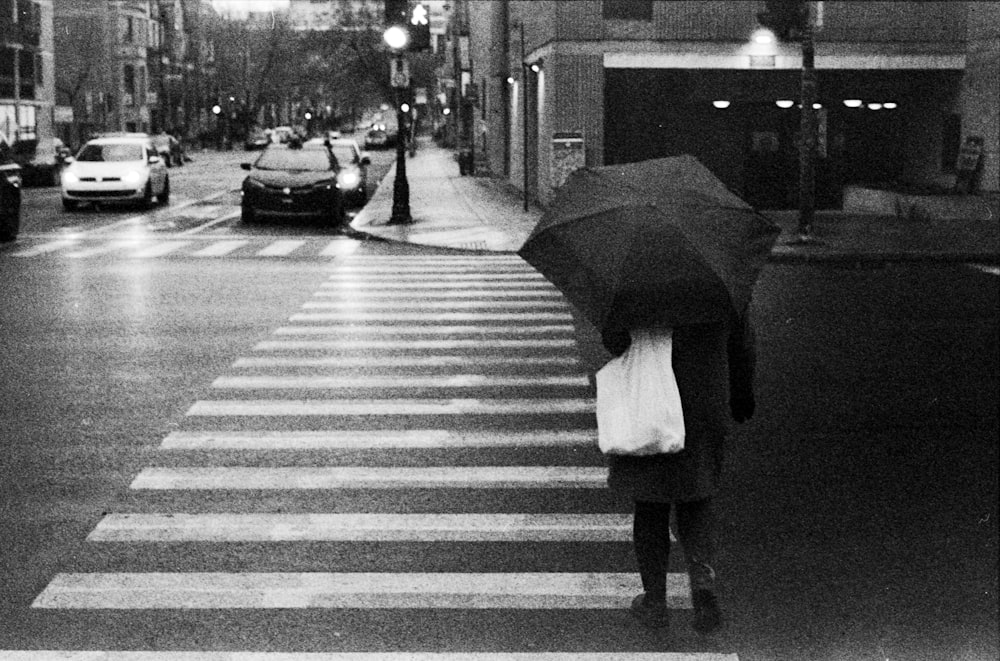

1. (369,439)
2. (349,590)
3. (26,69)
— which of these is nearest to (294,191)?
(369,439)

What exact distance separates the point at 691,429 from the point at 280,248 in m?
18.2

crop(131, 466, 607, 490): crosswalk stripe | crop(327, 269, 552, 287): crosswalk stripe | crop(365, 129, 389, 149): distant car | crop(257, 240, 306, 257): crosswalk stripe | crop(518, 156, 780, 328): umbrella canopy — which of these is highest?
crop(365, 129, 389, 149): distant car

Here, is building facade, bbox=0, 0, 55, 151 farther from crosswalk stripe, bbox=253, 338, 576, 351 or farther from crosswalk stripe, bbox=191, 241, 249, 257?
crosswalk stripe, bbox=253, 338, 576, 351

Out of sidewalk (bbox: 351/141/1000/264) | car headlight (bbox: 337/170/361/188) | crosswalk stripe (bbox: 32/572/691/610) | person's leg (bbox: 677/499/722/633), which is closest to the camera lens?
person's leg (bbox: 677/499/722/633)

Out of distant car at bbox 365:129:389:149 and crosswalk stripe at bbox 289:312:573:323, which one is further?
distant car at bbox 365:129:389:149

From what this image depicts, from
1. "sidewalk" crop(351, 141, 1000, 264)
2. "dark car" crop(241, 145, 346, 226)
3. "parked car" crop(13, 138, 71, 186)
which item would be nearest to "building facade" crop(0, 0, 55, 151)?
"parked car" crop(13, 138, 71, 186)

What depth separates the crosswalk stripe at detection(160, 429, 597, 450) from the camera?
8836mm

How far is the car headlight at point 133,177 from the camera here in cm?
3197

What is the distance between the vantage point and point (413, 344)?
12.8 m

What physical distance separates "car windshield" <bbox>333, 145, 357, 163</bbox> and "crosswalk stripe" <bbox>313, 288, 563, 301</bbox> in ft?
61.1

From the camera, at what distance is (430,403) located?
10.1 meters

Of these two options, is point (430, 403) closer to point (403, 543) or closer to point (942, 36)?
point (403, 543)

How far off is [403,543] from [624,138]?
23336 millimetres

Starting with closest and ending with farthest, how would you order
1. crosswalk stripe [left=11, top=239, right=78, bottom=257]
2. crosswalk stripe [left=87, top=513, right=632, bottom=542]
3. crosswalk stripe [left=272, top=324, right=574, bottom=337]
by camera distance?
crosswalk stripe [left=87, top=513, right=632, bottom=542]
crosswalk stripe [left=272, top=324, right=574, bottom=337]
crosswalk stripe [left=11, top=239, right=78, bottom=257]
